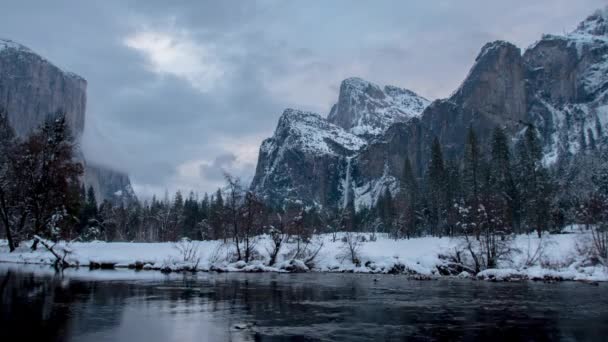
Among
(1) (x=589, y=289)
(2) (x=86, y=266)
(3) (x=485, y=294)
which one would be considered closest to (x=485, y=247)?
(1) (x=589, y=289)

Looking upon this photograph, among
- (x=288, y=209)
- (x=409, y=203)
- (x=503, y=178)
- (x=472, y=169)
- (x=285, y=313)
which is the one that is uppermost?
(x=472, y=169)

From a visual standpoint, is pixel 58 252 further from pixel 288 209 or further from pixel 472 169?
pixel 472 169

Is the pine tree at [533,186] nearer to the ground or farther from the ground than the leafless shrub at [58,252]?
farther from the ground

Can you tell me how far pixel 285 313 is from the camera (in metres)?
18.6

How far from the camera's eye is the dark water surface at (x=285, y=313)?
45.7 feet

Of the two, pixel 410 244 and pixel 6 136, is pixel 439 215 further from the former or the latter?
pixel 6 136

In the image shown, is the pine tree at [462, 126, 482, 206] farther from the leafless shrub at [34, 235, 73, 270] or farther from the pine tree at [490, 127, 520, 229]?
the leafless shrub at [34, 235, 73, 270]

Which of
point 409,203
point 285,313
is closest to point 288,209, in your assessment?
point 409,203

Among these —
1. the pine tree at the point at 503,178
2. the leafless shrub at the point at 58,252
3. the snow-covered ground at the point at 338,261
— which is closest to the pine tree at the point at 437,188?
the pine tree at the point at 503,178

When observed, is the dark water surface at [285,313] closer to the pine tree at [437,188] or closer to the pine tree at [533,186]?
the pine tree at [533,186]

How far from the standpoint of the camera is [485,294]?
26.6 meters

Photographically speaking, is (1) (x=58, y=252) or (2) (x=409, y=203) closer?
(1) (x=58, y=252)

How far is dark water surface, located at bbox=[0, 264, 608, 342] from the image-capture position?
1393 centimetres

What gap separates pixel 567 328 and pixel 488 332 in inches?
119
